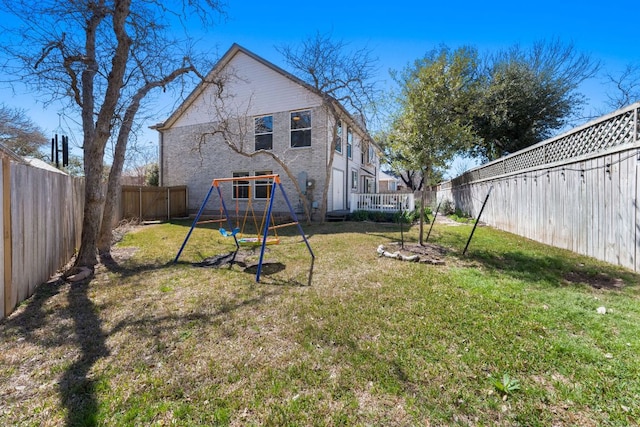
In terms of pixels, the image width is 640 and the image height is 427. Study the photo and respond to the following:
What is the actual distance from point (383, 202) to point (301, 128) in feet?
17.4

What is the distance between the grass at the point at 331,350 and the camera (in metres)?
2.09

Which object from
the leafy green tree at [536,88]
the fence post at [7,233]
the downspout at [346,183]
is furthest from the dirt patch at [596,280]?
the leafy green tree at [536,88]

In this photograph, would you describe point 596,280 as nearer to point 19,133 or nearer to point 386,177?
point 19,133

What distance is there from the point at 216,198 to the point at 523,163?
1353cm

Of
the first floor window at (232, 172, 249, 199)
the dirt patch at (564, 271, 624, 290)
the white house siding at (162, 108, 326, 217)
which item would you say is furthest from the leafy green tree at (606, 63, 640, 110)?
the first floor window at (232, 172, 249, 199)

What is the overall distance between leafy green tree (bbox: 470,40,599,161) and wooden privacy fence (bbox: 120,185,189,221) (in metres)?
16.6

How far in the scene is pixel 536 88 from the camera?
15695 millimetres

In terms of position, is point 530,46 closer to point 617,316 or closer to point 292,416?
point 617,316

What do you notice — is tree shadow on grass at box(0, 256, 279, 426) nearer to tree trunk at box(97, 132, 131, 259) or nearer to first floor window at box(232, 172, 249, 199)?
tree trunk at box(97, 132, 131, 259)

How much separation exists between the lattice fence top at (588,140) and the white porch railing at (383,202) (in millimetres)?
4434

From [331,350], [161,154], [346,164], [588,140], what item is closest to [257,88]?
[346,164]

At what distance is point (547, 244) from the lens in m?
Result: 7.61

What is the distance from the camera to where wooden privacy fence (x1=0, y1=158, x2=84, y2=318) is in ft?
11.8

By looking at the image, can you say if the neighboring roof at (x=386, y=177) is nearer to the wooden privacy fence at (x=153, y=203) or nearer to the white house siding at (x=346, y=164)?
the white house siding at (x=346, y=164)
